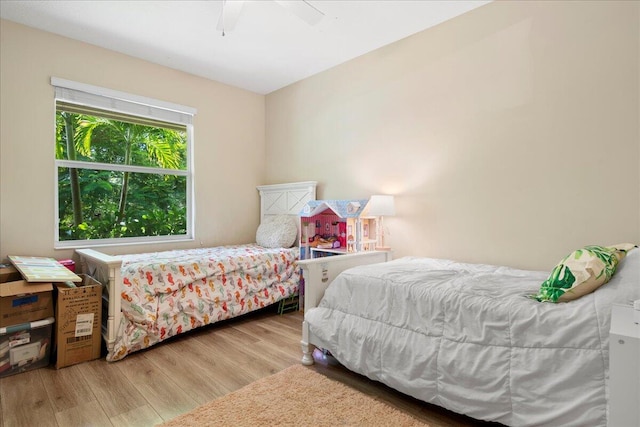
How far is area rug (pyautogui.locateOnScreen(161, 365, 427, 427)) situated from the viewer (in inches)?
61.6

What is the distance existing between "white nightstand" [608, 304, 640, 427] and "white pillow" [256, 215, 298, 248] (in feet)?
9.57

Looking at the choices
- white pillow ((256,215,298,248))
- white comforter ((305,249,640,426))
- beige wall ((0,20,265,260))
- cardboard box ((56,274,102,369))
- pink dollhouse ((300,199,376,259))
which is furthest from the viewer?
white pillow ((256,215,298,248))

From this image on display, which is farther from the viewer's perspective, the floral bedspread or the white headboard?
the white headboard

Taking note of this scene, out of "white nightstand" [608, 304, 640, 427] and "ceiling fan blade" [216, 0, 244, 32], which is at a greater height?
"ceiling fan blade" [216, 0, 244, 32]

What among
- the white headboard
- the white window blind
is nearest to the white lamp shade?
the white headboard

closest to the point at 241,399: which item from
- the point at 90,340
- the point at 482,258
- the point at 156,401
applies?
the point at 156,401

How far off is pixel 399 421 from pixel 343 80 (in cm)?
302

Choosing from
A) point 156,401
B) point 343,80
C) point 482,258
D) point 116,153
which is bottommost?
point 156,401

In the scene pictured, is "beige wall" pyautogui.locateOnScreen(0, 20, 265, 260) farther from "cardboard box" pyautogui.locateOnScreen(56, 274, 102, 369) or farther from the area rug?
the area rug

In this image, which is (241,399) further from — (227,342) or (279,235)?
(279,235)

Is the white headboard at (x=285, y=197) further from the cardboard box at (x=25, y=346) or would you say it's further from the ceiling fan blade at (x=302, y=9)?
the cardboard box at (x=25, y=346)

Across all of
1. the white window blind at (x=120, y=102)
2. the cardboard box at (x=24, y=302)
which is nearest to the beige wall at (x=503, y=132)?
the white window blind at (x=120, y=102)

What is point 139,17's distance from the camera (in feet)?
8.63

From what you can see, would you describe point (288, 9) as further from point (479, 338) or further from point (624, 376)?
point (624, 376)
